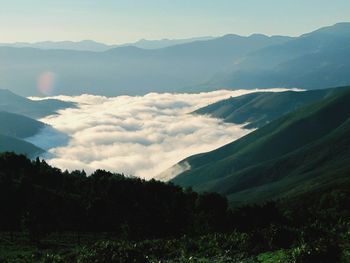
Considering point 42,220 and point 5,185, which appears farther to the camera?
point 5,185

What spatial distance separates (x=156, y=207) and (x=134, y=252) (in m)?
108

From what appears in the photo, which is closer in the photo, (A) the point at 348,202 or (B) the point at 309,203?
(A) the point at 348,202

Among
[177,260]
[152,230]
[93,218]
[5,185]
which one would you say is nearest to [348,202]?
[152,230]

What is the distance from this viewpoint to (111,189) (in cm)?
17200

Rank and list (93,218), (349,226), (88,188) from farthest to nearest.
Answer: (88,188) → (93,218) → (349,226)

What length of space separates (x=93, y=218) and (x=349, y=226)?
97.8m

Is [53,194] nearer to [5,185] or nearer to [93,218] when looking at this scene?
[5,185]

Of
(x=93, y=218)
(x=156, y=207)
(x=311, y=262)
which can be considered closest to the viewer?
(x=311, y=262)

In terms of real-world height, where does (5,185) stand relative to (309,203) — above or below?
above

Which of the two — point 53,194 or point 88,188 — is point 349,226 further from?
point 88,188

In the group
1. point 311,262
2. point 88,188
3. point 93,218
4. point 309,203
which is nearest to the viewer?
point 311,262

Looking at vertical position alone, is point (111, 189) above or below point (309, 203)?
above

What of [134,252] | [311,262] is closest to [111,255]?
[134,252]

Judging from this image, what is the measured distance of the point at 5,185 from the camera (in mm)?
147750
